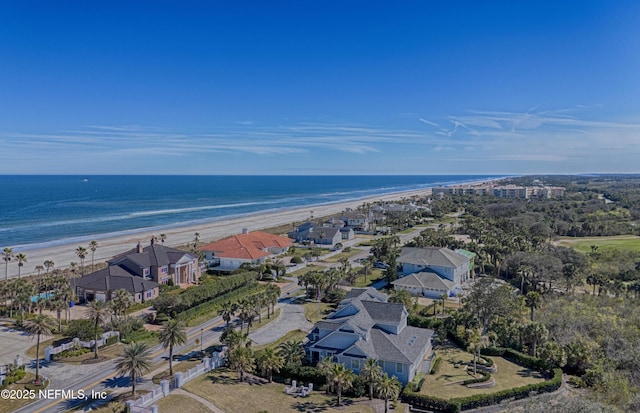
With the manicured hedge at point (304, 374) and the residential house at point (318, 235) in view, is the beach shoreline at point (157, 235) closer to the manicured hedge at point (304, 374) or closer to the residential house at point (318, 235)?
the residential house at point (318, 235)

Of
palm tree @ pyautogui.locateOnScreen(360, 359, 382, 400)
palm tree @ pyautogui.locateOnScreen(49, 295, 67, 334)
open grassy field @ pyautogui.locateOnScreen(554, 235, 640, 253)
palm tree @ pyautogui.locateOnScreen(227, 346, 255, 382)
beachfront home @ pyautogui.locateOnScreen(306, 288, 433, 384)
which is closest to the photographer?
palm tree @ pyautogui.locateOnScreen(360, 359, 382, 400)

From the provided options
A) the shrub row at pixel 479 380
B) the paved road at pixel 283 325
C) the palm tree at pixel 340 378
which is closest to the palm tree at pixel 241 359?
the palm tree at pixel 340 378

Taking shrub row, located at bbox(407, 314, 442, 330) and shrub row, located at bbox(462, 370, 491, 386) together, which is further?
shrub row, located at bbox(407, 314, 442, 330)

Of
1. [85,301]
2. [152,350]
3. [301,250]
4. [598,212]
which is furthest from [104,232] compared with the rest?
[598,212]

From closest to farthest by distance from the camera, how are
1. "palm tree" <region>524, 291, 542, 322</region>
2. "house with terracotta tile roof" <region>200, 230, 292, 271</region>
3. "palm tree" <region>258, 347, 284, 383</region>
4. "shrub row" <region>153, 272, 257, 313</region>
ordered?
"palm tree" <region>258, 347, 284, 383</region> → "palm tree" <region>524, 291, 542, 322</region> → "shrub row" <region>153, 272, 257, 313</region> → "house with terracotta tile roof" <region>200, 230, 292, 271</region>

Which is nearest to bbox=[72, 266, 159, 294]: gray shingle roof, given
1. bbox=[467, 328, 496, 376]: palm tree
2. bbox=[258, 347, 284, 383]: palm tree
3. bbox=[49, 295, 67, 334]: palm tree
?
bbox=[49, 295, 67, 334]: palm tree

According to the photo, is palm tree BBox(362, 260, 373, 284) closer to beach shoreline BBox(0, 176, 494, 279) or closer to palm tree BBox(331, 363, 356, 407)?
palm tree BBox(331, 363, 356, 407)

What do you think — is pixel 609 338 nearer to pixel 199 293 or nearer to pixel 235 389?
pixel 235 389
